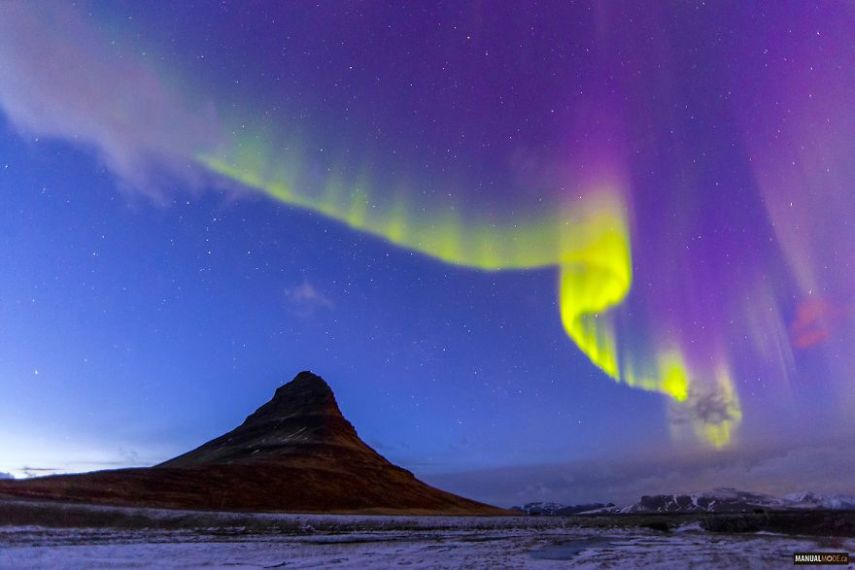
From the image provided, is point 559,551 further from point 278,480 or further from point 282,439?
point 282,439

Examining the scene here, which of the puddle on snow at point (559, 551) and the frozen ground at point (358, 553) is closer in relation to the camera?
the frozen ground at point (358, 553)

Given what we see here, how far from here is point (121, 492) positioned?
93.0m

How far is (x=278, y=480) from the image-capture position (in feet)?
413

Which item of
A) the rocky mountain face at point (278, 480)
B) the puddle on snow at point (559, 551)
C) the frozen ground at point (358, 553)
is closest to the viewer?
the frozen ground at point (358, 553)

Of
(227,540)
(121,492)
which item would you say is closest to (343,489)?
(121,492)

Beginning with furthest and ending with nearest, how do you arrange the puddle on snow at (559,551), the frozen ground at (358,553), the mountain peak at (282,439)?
the mountain peak at (282,439) < the puddle on snow at (559,551) < the frozen ground at (358,553)

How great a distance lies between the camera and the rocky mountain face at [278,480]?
93.4 meters

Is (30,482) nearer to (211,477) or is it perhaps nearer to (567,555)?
(211,477)

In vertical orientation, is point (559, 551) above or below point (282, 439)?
below

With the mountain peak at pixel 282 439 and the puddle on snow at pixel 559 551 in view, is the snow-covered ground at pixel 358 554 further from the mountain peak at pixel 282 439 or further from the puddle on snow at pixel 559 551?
the mountain peak at pixel 282 439

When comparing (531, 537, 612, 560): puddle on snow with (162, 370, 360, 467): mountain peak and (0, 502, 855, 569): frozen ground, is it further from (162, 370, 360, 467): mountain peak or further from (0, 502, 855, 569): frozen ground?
(162, 370, 360, 467): mountain peak

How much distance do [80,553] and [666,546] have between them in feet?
124

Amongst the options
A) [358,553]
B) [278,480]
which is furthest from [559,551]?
[278,480]

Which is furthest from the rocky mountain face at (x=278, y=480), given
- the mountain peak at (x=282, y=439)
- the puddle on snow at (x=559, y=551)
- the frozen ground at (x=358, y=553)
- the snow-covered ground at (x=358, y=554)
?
the puddle on snow at (x=559, y=551)
